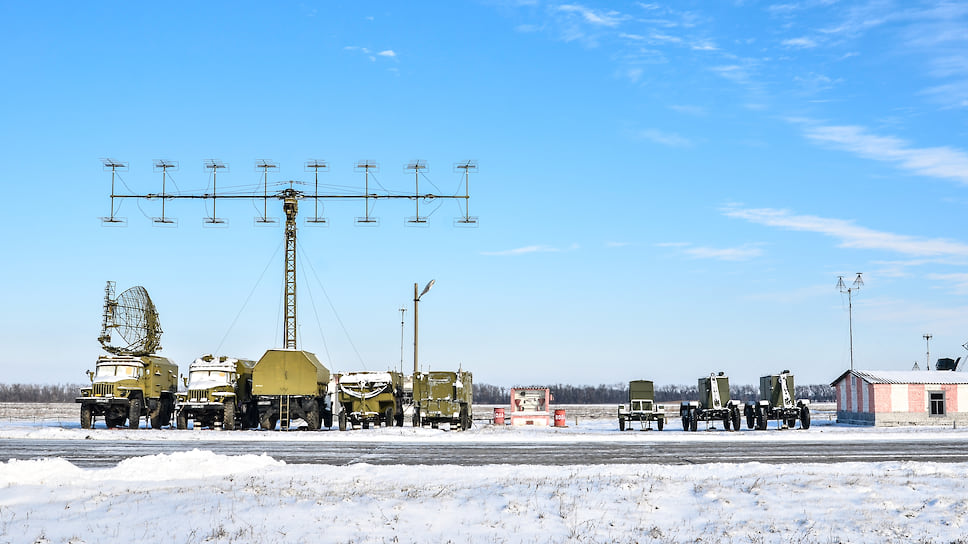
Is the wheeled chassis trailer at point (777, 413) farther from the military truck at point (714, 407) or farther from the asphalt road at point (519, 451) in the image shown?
the asphalt road at point (519, 451)

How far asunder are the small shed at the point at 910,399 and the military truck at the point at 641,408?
53.7 ft

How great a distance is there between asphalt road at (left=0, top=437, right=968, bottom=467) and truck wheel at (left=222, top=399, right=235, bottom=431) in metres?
9.84

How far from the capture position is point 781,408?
154 ft

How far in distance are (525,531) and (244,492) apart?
588 centimetres

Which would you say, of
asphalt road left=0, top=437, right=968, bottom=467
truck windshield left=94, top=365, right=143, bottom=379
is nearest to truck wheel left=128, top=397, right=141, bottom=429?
truck windshield left=94, top=365, right=143, bottom=379

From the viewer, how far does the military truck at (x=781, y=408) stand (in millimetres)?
46469

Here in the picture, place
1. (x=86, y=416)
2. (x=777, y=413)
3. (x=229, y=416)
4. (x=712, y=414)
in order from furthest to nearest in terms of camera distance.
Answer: (x=777, y=413)
(x=712, y=414)
(x=86, y=416)
(x=229, y=416)

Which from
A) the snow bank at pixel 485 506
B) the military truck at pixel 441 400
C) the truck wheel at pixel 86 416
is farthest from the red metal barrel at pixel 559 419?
the snow bank at pixel 485 506

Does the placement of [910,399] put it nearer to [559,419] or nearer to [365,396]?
[559,419]

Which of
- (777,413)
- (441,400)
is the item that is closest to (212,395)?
(441,400)

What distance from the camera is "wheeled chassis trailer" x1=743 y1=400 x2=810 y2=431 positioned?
46312mm

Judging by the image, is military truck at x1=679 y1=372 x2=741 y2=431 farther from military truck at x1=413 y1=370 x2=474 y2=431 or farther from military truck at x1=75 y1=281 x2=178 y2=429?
military truck at x1=75 y1=281 x2=178 y2=429

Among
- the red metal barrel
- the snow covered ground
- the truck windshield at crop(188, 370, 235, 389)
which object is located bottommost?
the red metal barrel

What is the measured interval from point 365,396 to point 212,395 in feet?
25.7
